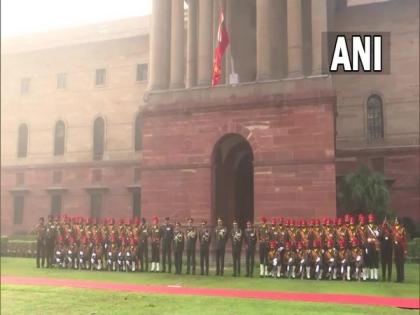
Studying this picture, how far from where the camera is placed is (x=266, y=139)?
24.1 metres

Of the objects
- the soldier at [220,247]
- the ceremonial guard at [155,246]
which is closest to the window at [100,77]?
the ceremonial guard at [155,246]

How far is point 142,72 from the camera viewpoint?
43156 millimetres

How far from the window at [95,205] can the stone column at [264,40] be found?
21.3m

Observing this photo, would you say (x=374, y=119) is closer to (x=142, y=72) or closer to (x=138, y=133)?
(x=138, y=133)

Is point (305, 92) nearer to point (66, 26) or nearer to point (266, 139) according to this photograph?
point (266, 139)

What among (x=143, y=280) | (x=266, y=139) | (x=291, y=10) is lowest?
(x=143, y=280)

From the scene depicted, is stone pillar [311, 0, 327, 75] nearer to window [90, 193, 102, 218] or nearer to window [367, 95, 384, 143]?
window [367, 95, 384, 143]

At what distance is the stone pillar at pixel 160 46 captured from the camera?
27.9 metres

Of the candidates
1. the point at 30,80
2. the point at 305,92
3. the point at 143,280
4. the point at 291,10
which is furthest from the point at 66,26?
the point at 143,280

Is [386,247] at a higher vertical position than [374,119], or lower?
lower

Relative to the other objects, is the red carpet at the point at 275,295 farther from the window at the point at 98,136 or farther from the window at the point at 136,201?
the window at the point at 98,136

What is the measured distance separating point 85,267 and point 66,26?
29.9 metres

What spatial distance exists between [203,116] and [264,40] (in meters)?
4.68

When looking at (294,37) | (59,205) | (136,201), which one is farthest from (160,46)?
(59,205)
